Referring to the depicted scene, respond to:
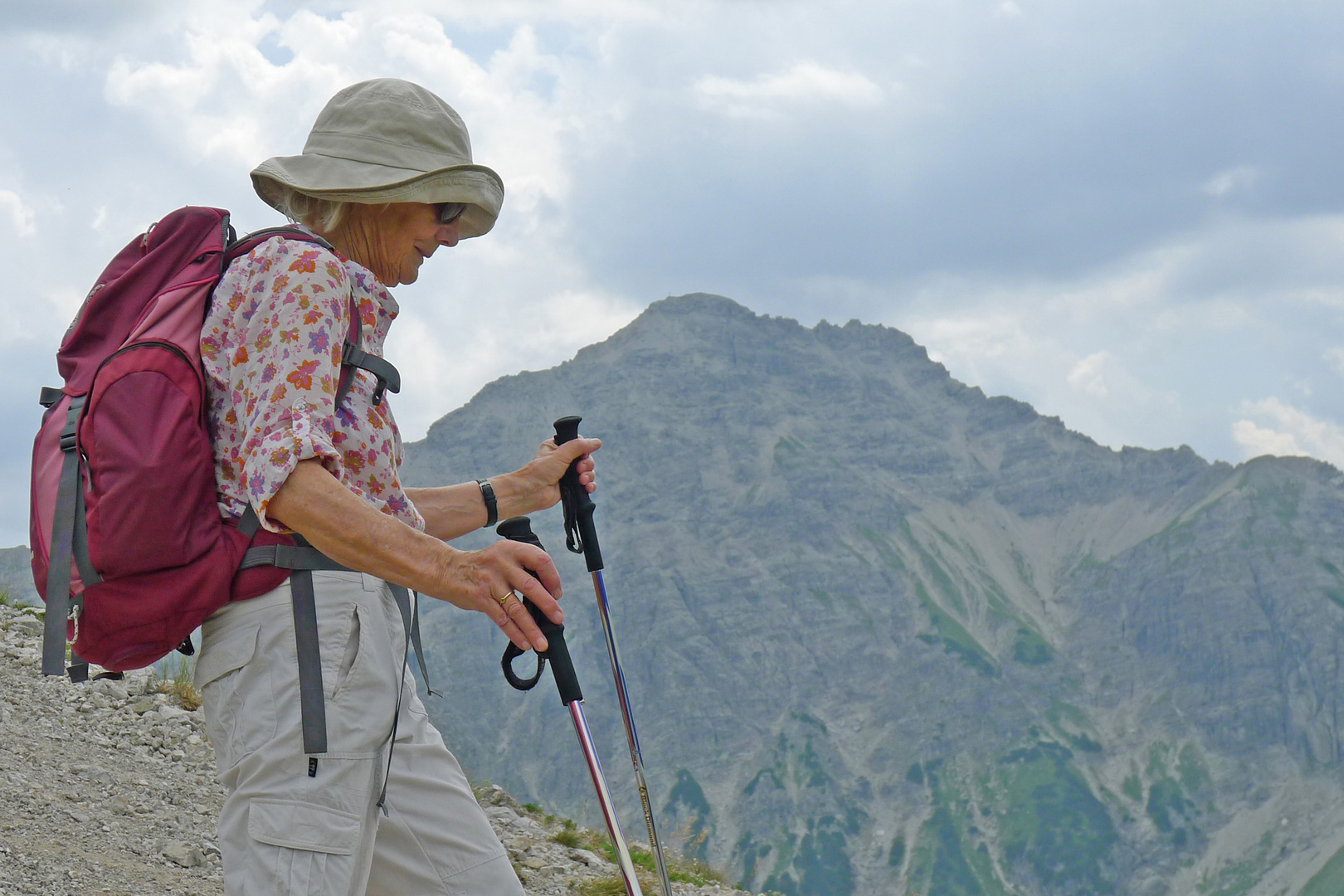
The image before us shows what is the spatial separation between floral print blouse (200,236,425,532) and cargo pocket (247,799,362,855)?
0.66m

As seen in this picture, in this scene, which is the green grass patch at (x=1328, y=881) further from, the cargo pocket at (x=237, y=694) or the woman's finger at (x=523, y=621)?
the cargo pocket at (x=237, y=694)

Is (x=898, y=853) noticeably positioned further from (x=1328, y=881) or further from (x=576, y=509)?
(x=576, y=509)

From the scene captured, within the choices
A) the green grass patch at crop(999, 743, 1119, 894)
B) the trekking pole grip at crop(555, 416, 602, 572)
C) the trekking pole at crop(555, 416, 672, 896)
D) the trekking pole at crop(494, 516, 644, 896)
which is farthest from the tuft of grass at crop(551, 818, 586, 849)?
the green grass patch at crop(999, 743, 1119, 894)

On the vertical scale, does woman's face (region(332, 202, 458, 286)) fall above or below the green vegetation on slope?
above

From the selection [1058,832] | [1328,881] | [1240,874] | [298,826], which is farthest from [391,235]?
[1240,874]

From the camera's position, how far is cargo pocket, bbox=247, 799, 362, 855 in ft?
8.41

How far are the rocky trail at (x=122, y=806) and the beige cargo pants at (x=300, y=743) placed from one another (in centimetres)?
392

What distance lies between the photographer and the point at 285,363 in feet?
8.26

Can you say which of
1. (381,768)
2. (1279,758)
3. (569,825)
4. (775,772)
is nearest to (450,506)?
(381,768)

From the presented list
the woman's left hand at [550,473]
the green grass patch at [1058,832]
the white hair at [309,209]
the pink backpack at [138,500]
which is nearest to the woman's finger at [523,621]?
the pink backpack at [138,500]

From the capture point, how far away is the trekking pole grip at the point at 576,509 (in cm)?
389

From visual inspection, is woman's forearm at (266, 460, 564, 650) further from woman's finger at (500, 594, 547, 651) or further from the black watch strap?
the black watch strap

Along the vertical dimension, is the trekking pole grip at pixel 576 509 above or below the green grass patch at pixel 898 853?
above

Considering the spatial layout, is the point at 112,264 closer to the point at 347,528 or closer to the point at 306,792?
the point at 347,528
